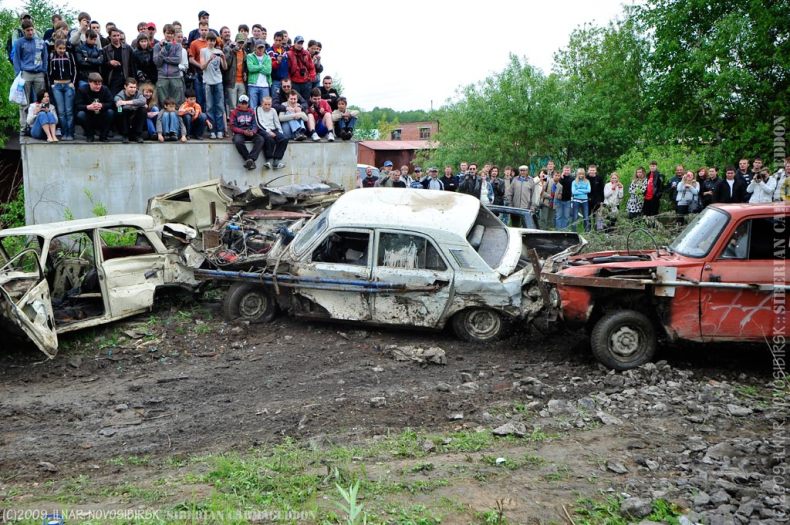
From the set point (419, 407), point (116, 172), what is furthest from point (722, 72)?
point (419, 407)

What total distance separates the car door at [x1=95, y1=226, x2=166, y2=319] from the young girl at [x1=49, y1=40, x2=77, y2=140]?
→ 15.1 feet

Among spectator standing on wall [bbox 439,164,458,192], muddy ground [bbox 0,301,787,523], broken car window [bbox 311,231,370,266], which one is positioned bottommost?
muddy ground [bbox 0,301,787,523]

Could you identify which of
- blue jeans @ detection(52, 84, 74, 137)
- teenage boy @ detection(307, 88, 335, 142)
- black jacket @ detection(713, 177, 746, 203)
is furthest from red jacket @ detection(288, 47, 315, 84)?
black jacket @ detection(713, 177, 746, 203)

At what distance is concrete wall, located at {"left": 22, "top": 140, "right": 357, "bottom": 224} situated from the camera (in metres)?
14.3

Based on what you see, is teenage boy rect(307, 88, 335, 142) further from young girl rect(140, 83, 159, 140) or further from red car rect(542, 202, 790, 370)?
red car rect(542, 202, 790, 370)

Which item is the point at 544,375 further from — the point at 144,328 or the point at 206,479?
the point at 144,328

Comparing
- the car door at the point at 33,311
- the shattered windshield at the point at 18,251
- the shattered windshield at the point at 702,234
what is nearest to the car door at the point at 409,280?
the shattered windshield at the point at 702,234

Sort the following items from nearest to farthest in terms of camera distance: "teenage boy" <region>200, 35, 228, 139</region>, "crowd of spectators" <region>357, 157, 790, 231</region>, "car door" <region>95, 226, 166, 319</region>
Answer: "car door" <region>95, 226, 166, 319</region> < "crowd of spectators" <region>357, 157, 790, 231</region> < "teenage boy" <region>200, 35, 228, 139</region>

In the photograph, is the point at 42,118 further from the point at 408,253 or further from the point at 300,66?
the point at 408,253

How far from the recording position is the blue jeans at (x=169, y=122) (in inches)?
591

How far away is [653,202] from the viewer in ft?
46.6

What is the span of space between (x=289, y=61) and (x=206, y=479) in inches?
502

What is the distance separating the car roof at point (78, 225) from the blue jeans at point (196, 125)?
16.5ft

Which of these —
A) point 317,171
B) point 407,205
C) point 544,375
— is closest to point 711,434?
point 544,375
